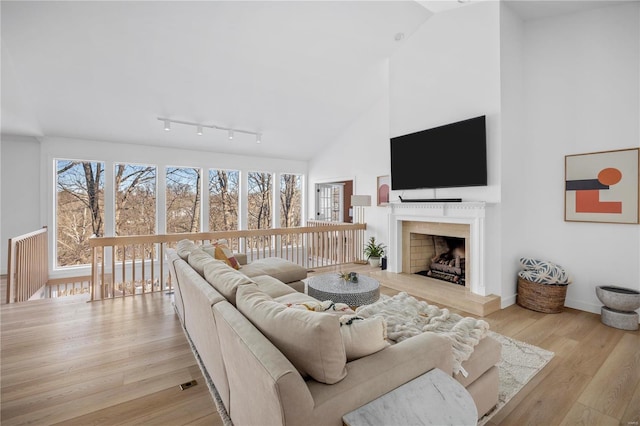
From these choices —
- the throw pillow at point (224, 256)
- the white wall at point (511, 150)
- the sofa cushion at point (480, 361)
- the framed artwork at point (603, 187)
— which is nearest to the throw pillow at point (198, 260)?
the throw pillow at point (224, 256)

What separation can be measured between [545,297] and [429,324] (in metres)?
2.24

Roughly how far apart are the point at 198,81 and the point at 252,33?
122cm

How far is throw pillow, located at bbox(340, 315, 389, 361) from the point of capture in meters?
1.25

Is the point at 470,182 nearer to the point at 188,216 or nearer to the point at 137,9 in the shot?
the point at 137,9

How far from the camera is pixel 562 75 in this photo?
3443 mm

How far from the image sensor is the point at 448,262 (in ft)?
14.3

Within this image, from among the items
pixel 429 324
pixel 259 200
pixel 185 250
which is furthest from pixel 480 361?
pixel 259 200

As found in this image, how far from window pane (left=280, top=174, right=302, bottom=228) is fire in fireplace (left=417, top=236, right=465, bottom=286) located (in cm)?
428

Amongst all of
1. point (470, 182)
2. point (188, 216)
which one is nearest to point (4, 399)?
point (470, 182)

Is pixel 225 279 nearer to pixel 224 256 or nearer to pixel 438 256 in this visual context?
pixel 224 256

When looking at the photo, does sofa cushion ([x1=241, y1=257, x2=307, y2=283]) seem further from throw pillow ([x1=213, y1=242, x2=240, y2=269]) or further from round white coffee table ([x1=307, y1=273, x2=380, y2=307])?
round white coffee table ([x1=307, y1=273, x2=380, y2=307])

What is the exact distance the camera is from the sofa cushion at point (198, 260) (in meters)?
2.34

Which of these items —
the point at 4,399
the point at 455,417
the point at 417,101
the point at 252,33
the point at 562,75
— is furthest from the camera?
the point at 417,101

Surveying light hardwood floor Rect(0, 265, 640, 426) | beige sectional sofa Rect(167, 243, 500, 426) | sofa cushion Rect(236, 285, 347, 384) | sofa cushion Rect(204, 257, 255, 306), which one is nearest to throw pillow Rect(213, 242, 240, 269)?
light hardwood floor Rect(0, 265, 640, 426)
